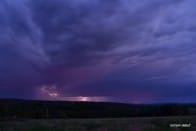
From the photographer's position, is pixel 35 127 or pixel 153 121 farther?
pixel 153 121

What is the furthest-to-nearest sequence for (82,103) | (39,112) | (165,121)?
(82,103) → (39,112) → (165,121)

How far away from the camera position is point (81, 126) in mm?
36250

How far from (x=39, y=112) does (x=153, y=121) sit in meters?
31.6

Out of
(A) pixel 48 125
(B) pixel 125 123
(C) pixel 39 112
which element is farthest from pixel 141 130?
(C) pixel 39 112

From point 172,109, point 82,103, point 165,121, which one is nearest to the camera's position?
point 165,121

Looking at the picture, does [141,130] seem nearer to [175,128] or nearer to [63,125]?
[175,128]

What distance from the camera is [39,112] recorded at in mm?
66375

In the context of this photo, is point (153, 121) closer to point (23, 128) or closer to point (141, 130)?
point (141, 130)

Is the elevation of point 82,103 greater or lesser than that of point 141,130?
greater

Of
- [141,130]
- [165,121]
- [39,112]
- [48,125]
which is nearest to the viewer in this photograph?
[141,130]

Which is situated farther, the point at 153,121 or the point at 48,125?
the point at 153,121

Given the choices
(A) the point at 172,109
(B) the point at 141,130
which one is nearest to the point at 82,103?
(A) the point at 172,109

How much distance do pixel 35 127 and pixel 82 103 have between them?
5703 centimetres

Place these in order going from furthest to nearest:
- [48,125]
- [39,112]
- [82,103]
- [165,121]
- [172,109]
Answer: [82,103], [39,112], [172,109], [165,121], [48,125]
